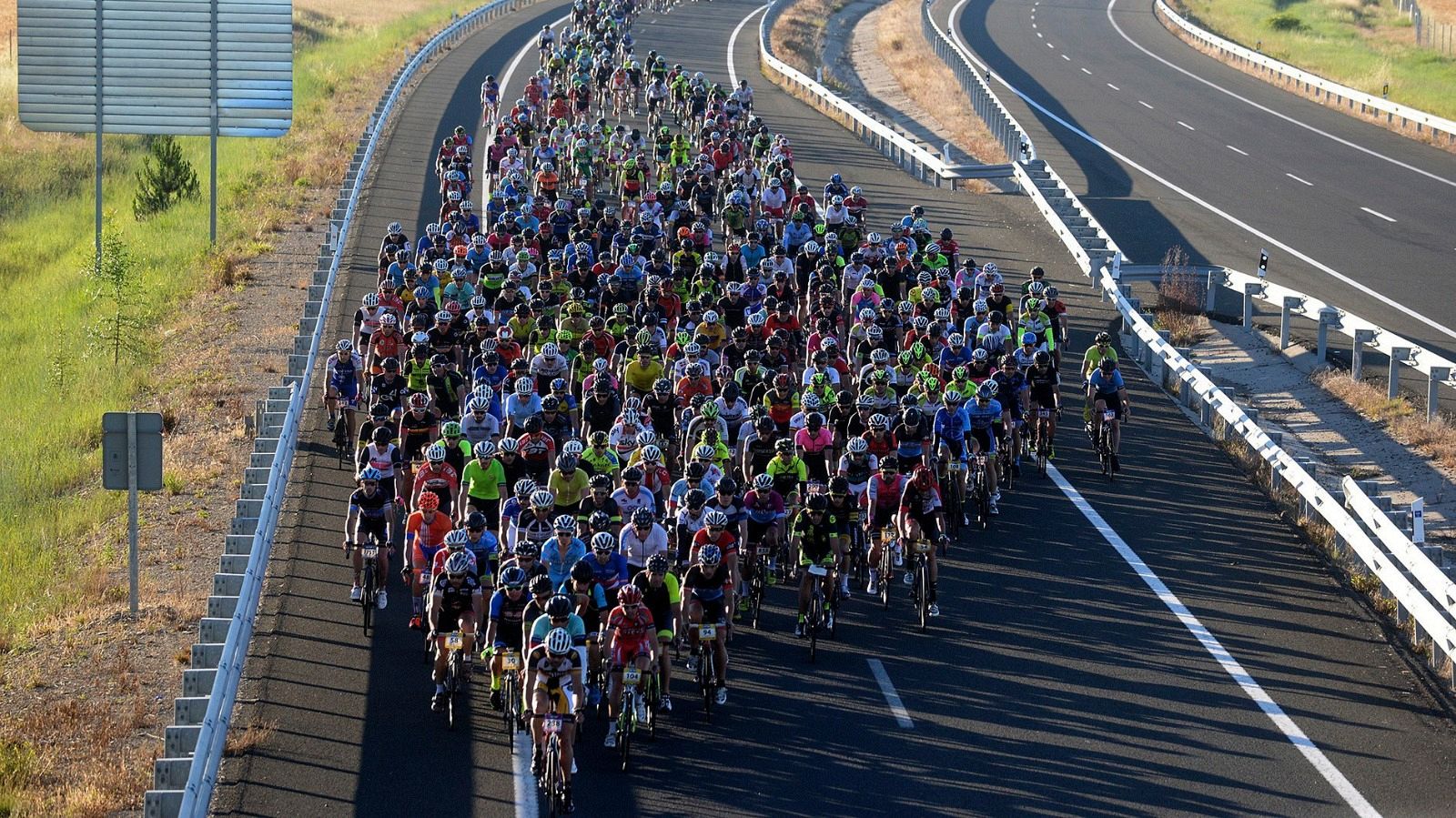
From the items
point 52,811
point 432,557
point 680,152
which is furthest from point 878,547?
point 680,152

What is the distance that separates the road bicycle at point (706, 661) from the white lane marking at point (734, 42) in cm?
4337

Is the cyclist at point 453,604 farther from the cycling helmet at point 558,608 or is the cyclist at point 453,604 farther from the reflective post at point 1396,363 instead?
the reflective post at point 1396,363

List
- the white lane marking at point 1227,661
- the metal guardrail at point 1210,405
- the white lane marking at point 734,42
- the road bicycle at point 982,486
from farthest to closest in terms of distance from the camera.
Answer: the white lane marking at point 734,42 → the road bicycle at point 982,486 → the metal guardrail at point 1210,405 → the white lane marking at point 1227,661

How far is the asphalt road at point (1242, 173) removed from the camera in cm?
3691

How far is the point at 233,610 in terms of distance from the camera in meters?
15.9

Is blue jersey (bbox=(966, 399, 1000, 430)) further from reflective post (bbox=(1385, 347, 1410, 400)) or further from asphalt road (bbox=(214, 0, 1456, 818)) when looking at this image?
reflective post (bbox=(1385, 347, 1410, 400))

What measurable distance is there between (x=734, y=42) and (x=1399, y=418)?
1830 inches

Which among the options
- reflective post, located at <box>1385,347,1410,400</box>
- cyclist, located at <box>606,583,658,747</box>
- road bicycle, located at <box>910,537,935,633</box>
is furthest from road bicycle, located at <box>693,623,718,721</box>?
reflective post, located at <box>1385,347,1410,400</box>

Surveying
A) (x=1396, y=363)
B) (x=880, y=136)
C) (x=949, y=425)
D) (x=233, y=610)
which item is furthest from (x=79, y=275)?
(x=1396, y=363)

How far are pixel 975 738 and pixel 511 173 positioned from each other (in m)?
19.8

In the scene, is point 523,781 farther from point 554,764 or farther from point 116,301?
point 116,301

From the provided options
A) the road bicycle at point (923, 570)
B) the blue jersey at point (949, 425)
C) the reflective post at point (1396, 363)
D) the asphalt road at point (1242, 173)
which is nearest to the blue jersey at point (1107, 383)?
the blue jersey at point (949, 425)

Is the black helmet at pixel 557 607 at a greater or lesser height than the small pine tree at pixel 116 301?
lesser

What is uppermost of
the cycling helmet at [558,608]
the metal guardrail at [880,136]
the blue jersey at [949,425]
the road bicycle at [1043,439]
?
the metal guardrail at [880,136]
